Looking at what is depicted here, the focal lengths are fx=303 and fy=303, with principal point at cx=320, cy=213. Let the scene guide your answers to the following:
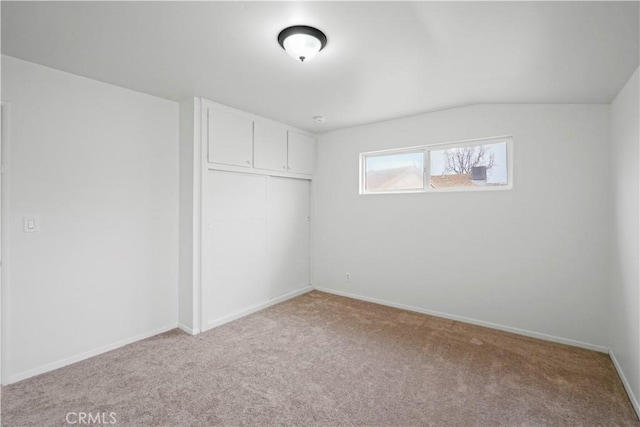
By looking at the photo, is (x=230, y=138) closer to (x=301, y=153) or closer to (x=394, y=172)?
(x=301, y=153)

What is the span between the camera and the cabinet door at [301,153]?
435 cm

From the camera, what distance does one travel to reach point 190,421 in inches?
75.1

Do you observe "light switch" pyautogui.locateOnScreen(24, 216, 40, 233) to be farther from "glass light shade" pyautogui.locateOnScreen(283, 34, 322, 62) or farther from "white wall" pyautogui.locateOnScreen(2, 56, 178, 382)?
"glass light shade" pyautogui.locateOnScreen(283, 34, 322, 62)

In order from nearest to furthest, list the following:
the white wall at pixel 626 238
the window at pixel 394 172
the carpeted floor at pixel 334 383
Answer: the carpeted floor at pixel 334 383
the white wall at pixel 626 238
the window at pixel 394 172

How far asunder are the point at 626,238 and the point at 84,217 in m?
4.44

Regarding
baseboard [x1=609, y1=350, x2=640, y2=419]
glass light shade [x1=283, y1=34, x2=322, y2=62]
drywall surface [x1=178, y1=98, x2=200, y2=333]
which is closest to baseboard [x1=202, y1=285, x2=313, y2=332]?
drywall surface [x1=178, y1=98, x2=200, y2=333]

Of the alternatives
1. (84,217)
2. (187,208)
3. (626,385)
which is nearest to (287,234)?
(187,208)

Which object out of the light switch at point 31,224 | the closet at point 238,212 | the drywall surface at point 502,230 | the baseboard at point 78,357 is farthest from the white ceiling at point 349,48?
the baseboard at point 78,357

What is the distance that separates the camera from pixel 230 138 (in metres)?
3.50

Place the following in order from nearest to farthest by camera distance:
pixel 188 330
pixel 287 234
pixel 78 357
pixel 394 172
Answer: pixel 78 357, pixel 188 330, pixel 394 172, pixel 287 234

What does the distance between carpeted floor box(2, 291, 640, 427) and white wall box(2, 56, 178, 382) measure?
11.2 inches

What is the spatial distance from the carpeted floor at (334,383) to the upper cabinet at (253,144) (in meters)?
1.95

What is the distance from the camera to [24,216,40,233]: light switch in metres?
2.35

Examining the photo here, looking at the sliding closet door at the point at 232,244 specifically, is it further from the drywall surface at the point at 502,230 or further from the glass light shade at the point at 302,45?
the glass light shade at the point at 302,45
